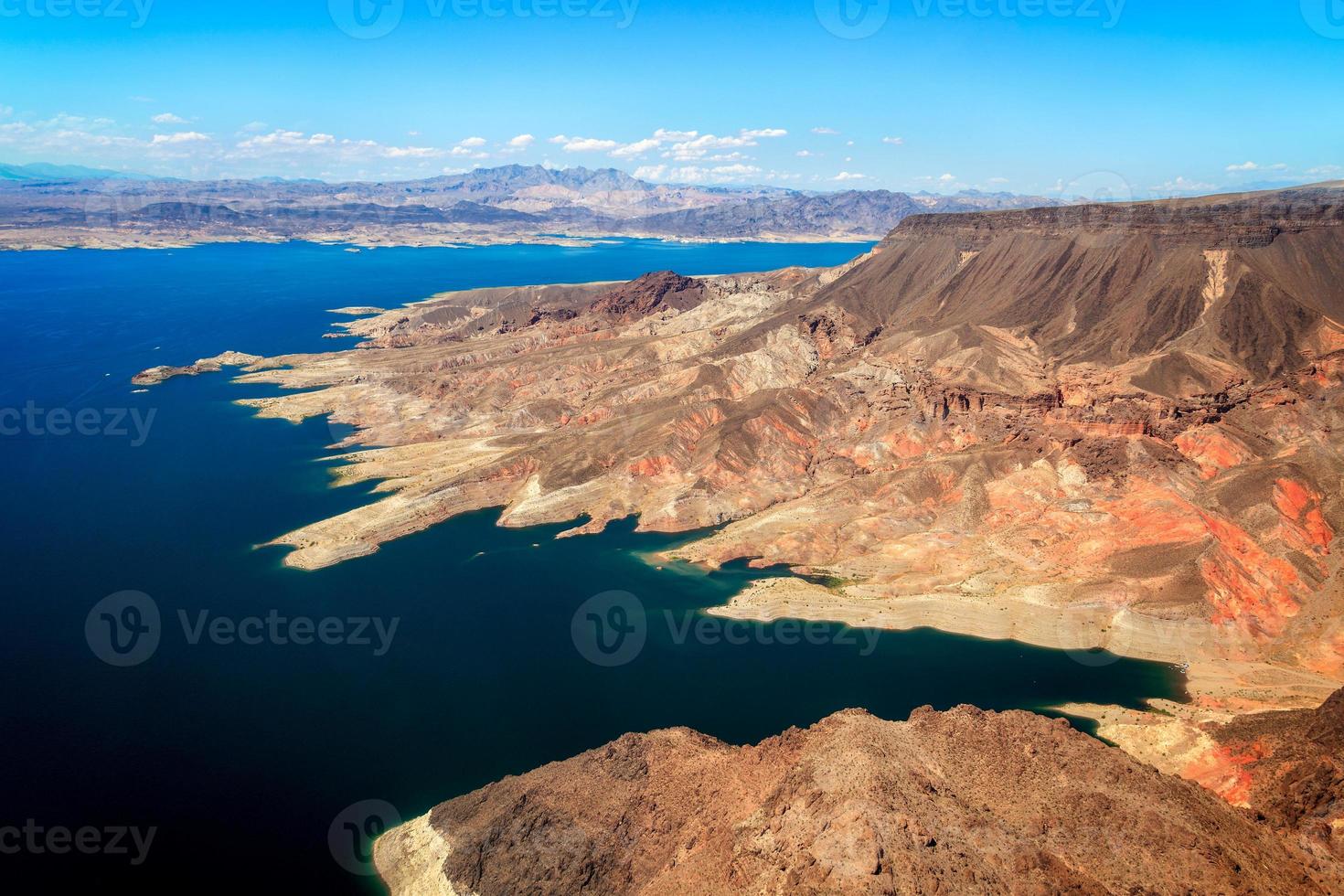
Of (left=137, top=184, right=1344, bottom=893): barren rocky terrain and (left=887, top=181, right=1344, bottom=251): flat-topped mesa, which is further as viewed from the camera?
(left=887, top=181, right=1344, bottom=251): flat-topped mesa

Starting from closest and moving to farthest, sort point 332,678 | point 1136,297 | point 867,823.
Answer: point 867,823
point 332,678
point 1136,297

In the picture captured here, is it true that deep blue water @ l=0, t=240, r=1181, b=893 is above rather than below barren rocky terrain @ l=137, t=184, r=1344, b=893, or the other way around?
below

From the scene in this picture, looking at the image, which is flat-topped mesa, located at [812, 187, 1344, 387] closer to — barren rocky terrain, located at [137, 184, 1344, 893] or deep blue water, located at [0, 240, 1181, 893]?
barren rocky terrain, located at [137, 184, 1344, 893]

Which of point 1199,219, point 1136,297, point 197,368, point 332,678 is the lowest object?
point 332,678

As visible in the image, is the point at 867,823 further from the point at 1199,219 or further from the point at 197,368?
the point at 197,368

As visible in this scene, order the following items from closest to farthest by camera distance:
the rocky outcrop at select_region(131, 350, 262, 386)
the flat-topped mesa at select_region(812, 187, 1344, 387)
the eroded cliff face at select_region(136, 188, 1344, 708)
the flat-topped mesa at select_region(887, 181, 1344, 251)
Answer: the eroded cliff face at select_region(136, 188, 1344, 708)
the flat-topped mesa at select_region(812, 187, 1344, 387)
the flat-topped mesa at select_region(887, 181, 1344, 251)
the rocky outcrop at select_region(131, 350, 262, 386)

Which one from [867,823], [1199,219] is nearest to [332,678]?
[867,823]

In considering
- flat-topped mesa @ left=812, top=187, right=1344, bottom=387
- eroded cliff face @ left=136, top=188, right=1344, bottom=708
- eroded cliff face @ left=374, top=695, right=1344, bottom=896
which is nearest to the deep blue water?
eroded cliff face @ left=136, top=188, right=1344, bottom=708

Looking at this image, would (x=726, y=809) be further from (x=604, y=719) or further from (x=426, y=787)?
(x=426, y=787)
